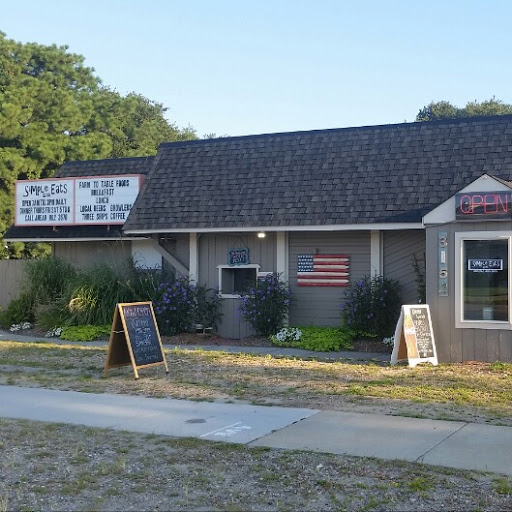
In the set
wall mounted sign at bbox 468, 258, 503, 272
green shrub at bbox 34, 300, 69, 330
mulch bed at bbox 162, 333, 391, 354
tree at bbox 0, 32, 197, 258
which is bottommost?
mulch bed at bbox 162, 333, 391, 354

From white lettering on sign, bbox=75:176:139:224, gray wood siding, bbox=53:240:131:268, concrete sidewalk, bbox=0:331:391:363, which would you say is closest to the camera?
concrete sidewalk, bbox=0:331:391:363

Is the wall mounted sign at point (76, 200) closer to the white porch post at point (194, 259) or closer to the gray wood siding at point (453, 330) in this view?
the white porch post at point (194, 259)

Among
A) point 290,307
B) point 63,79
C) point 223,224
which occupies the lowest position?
point 290,307

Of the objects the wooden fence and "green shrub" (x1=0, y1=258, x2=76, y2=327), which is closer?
"green shrub" (x1=0, y1=258, x2=76, y2=327)

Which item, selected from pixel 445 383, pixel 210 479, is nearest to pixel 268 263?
pixel 445 383

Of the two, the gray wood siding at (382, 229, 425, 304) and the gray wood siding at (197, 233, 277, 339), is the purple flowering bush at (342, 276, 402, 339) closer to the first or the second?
the gray wood siding at (382, 229, 425, 304)

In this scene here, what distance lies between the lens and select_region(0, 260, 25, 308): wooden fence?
22.9 meters

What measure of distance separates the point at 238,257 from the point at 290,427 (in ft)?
31.8

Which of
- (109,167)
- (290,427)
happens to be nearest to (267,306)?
(109,167)

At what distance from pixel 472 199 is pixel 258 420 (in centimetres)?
625

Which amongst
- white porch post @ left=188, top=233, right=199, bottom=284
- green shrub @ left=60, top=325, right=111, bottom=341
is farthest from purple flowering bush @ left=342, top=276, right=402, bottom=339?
green shrub @ left=60, top=325, right=111, bottom=341

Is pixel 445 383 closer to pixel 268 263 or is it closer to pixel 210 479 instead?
pixel 210 479

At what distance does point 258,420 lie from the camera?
9.32 meters

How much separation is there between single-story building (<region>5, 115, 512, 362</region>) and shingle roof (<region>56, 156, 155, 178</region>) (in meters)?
1.81
